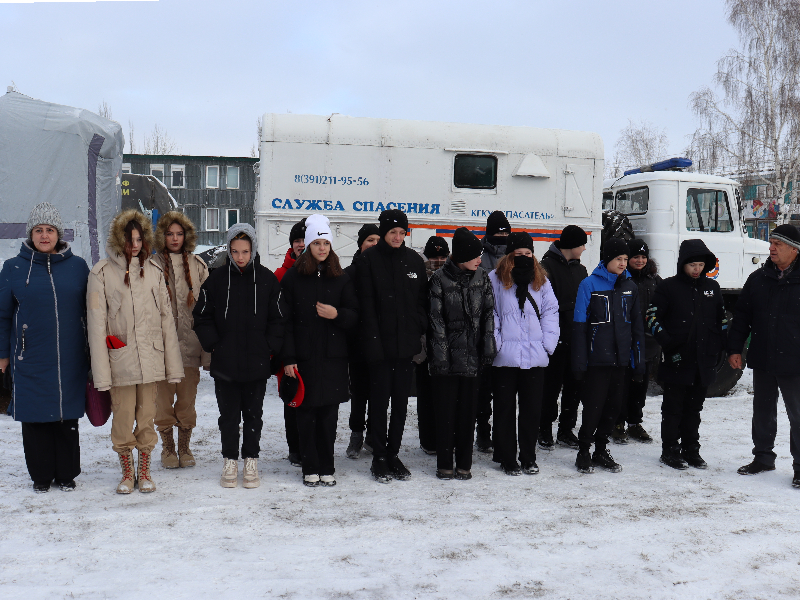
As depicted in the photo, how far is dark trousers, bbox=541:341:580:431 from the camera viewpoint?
5723 mm

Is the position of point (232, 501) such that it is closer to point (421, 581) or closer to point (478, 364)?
point (421, 581)

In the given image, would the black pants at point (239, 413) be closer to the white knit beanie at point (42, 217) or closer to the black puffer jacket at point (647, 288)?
the white knit beanie at point (42, 217)

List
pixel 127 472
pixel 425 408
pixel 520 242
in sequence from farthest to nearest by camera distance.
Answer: pixel 425 408, pixel 520 242, pixel 127 472

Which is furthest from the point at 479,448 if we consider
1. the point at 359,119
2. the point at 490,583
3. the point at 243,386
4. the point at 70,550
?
the point at 359,119

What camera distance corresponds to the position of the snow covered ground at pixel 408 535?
316 centimetres

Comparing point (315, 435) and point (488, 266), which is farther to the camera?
point (488, 266)

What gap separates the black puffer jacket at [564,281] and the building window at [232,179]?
109 feet

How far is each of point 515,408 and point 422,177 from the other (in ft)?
12.4

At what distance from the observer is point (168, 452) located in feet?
16.6

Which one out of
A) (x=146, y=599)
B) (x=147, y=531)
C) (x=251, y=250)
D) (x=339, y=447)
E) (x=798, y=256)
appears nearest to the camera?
(x=146, y=599)

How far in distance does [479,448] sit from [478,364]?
4.22 feet

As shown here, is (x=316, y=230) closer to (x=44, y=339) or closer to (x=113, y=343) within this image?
(x=113, y=343)

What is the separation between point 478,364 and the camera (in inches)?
190

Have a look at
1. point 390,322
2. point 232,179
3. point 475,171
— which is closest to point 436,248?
point 390,322
